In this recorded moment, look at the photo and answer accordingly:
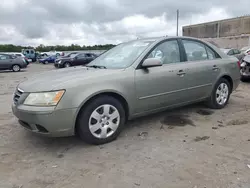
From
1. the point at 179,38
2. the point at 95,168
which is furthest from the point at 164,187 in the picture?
the point at 179,38

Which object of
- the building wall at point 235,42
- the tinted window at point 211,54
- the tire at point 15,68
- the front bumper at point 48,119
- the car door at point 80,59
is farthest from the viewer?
the building wall at point 235,42

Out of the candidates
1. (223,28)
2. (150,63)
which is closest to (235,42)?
(223,28)

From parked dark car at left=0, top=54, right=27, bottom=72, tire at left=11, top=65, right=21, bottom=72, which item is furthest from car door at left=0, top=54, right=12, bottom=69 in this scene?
tire at left=11, top=65, right=21, bottom=72

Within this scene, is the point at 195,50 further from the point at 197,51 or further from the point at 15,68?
the point at 15,68

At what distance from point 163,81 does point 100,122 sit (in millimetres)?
1228

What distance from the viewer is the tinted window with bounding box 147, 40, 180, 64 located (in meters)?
3.50

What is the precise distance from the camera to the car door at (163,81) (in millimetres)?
3236

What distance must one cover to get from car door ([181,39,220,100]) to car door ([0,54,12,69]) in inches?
613

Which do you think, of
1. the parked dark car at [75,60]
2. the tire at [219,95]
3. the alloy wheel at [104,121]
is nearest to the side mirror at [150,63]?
the alloy wheel at [104,121]

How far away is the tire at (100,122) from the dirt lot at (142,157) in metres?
0.13

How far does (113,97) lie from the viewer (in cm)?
304

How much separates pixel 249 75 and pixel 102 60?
568 cm

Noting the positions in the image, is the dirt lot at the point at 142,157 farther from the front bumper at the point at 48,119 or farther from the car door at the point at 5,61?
the car door at the point at 5,61

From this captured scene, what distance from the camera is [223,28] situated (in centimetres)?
3769
